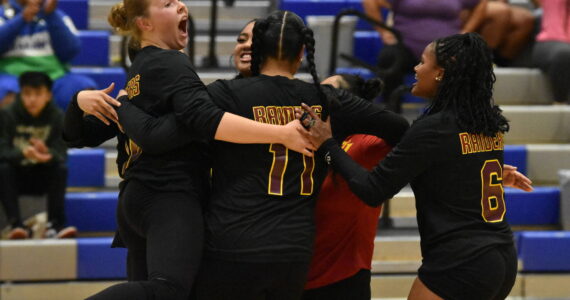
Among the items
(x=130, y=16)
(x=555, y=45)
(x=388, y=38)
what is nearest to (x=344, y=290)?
(x=130, y=16)

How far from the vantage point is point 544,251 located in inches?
211

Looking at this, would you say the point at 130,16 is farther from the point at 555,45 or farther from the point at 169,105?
the point at 555,45

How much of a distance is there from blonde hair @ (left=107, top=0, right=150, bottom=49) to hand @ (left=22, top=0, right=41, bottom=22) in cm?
264

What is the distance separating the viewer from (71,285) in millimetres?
5242

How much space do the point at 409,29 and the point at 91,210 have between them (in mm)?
2176

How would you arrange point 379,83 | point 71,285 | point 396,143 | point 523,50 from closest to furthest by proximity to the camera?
point 396,143
point 379,83
point 71,285
point 523,50

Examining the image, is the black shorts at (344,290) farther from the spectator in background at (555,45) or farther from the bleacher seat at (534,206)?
the spectator in background at (555,45)

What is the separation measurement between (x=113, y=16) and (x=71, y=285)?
7.79 feet

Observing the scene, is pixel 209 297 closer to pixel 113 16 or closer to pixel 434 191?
pixel 434 191

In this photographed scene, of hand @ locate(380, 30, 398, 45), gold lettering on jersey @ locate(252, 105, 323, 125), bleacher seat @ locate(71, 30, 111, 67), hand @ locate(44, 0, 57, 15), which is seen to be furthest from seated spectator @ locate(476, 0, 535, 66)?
gold lettering on jersey @ locate(252, 105, 323, 125)

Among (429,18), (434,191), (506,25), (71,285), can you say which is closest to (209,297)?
(434,191)

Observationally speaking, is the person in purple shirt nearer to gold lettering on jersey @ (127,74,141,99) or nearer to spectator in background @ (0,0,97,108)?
spectator in background @ (0,0,97,108)

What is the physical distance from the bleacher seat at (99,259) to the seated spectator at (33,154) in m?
0.16

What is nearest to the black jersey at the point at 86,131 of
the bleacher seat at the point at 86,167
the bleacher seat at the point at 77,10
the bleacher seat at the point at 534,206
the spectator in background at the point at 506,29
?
the bleacher seat at the point at 86,167
